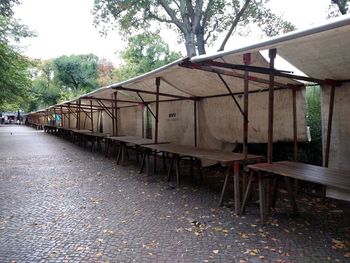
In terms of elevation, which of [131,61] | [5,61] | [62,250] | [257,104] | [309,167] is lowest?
[62,250]

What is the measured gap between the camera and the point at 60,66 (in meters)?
39.4

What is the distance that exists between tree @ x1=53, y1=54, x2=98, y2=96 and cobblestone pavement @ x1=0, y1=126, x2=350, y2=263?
34.0 m

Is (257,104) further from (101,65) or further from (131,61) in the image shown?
(101,65)

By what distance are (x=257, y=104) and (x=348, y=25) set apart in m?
4.39

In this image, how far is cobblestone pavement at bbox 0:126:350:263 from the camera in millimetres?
3484

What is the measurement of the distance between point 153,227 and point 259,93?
378 cm

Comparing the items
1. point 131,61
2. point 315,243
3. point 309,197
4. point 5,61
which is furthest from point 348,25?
point 131,61

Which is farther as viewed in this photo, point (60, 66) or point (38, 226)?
point (60, 66)

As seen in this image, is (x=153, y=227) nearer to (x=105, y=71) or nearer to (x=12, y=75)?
(x=12, y=75)

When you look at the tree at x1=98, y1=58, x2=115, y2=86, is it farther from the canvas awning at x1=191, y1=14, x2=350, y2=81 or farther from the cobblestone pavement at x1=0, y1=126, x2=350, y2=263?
the canvas awning at x1=191, y1=14, x2=350, y2=81

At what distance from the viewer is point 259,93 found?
6754 millimetres

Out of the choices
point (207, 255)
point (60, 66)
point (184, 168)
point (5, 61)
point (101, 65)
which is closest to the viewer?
point (207, 255)

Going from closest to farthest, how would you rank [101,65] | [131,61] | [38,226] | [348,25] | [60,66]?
[348,25], [38,226], [131,61], [60,66], [101,65]

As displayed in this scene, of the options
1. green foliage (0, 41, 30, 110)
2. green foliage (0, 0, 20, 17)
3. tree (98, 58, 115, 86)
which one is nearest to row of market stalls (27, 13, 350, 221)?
green foliage (0, 0, 20, 17)
